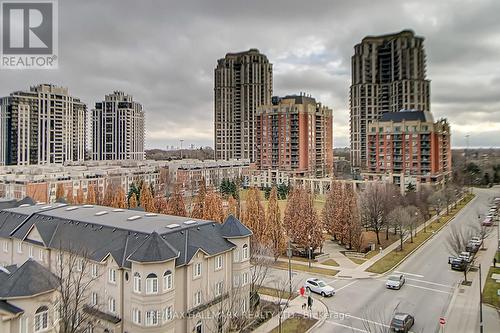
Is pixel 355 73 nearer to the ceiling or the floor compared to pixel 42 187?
nearer to the ceiling

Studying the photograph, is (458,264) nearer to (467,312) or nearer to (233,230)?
(467,312)

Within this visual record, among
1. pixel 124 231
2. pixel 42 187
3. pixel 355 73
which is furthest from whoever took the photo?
pixel 355 73

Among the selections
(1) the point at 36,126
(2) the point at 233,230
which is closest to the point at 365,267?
(2) the point at 233,230

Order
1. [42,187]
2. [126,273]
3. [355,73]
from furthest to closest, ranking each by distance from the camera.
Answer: [355,73]
[42,187]
[126,273]

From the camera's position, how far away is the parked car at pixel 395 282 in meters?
26.8

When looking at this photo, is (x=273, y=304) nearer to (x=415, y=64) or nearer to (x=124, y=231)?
(x=124, y=231)

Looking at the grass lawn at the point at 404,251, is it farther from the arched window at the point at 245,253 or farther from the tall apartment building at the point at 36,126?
the tall apartment building at the point at 36,126

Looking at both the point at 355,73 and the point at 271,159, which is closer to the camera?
the point at 271,159

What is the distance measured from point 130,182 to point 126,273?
6098 centimetres

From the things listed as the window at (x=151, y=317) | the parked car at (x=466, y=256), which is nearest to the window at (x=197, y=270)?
the window at (x=151, y=317)

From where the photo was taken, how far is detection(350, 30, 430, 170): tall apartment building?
10281 centimetres

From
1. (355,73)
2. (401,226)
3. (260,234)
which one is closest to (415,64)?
(355,73)

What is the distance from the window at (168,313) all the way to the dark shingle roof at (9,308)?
6.55 meters

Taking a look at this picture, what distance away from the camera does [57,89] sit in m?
106
